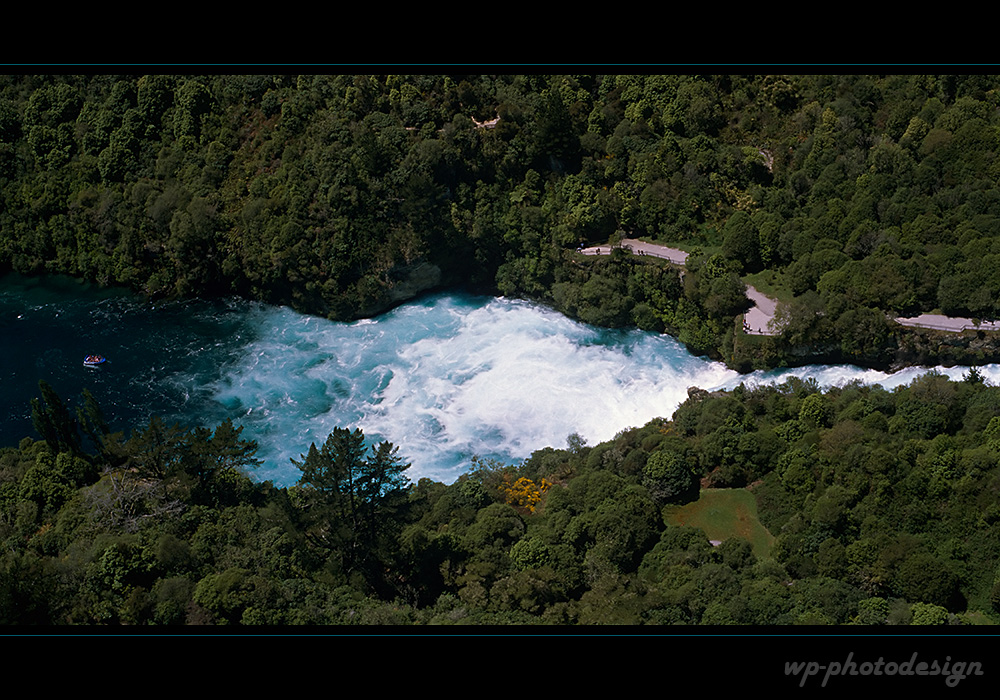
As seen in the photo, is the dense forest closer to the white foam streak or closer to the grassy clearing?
the grassy clearing

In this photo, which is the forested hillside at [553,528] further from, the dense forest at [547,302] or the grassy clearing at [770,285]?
the grassy clearing at [770,285]

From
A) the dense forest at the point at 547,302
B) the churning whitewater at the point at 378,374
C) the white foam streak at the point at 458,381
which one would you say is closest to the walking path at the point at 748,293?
the dense forest at the point at 547,302

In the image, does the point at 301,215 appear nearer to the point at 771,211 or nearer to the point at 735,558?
the point at 771,211

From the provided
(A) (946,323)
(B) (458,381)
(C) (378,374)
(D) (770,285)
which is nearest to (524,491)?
(B) (458,381)

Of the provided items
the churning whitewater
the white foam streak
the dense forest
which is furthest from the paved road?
the white foam streak

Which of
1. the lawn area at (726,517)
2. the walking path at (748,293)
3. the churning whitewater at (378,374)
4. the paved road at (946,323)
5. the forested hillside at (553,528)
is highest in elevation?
the paved road at (946,323)

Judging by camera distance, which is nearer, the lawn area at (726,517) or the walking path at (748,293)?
the lawn area at (726,517)
